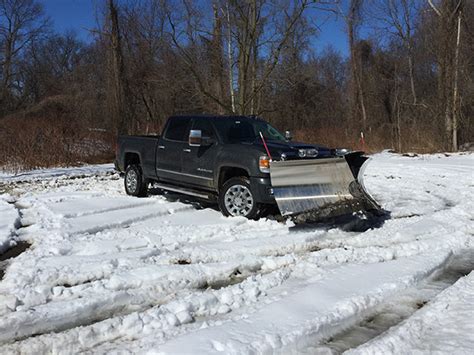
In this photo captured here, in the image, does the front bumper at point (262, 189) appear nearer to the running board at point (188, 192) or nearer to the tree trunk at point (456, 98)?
the running board at point (188, 192)

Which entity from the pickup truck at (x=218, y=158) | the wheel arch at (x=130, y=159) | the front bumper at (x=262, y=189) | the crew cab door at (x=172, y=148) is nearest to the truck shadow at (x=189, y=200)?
the pickup truck at (x=218, y=158)

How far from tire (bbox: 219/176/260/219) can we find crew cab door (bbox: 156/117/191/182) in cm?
142

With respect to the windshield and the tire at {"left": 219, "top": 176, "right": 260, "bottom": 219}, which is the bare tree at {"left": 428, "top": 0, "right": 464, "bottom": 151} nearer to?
the windshield

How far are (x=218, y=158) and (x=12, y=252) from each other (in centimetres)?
363

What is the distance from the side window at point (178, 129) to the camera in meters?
9.08

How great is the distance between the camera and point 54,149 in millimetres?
19125

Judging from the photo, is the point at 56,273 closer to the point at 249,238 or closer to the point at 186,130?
the point at 249,238

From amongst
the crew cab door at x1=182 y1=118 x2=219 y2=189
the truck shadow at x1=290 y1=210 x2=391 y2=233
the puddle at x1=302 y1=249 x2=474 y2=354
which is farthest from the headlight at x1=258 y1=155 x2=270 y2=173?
the puddle at x1=302 y1=249 x2=474 y2=354

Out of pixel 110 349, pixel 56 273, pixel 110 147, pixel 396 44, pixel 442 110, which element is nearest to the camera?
pixel 110 349

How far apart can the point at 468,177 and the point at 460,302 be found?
390 inches

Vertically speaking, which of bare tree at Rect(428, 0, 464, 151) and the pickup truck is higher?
bare tree at Rect(428, 0, 464, 151)

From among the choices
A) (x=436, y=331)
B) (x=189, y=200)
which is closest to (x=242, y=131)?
(x=189, y=200)

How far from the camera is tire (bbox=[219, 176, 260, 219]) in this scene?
24.6 feet

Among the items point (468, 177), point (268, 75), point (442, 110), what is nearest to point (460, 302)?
point (468, 177)
